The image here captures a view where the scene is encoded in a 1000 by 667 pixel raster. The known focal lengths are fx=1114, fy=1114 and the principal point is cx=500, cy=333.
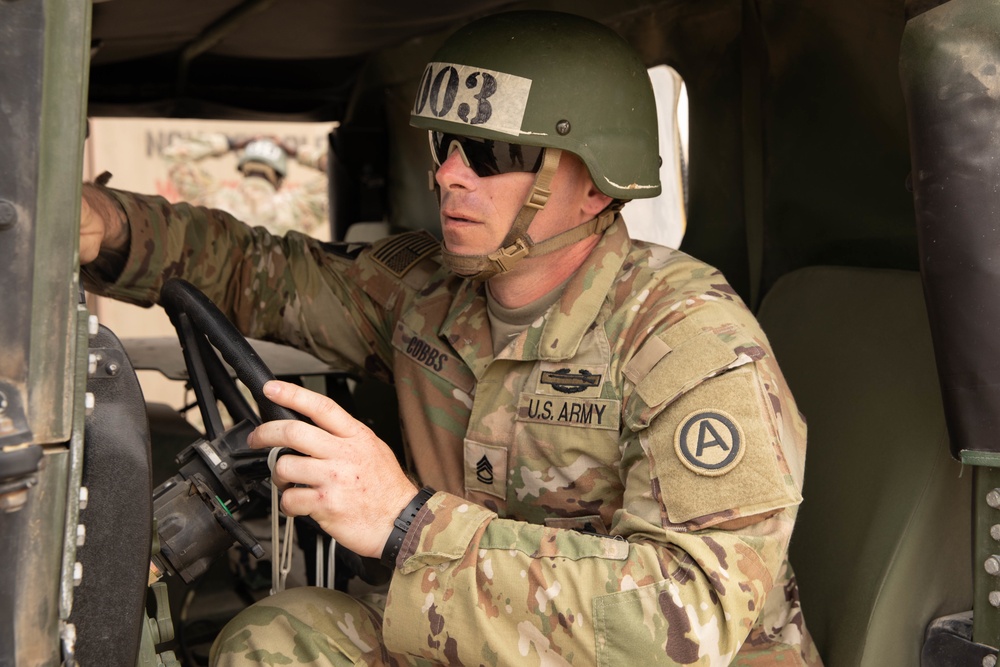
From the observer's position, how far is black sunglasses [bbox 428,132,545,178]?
6.36 ft

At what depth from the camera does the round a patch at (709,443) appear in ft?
5.15

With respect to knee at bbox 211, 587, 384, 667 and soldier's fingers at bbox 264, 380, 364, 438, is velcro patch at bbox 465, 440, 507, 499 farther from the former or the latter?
soldier's fingers at bbox 264, 380, 364, 438

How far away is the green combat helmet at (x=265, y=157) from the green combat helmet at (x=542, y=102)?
28.9 feet

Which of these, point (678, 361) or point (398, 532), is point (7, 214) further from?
point (678, 361)

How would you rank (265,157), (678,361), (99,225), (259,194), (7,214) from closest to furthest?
(7,214)
(678,361)
(99,225)
(265,157)
(259,194)

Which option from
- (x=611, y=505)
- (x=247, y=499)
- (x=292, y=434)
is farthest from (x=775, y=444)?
(x=247, y=499)

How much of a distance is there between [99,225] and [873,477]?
151 centimetres


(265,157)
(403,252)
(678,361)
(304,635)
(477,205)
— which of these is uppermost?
(265,157)

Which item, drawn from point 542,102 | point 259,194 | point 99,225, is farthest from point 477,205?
point 259,194

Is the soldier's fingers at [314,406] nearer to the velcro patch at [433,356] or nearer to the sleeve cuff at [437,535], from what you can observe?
the sleeve cuff at [437,535]

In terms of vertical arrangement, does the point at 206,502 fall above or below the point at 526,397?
below

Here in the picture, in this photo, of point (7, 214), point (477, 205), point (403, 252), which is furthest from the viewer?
point (403, 252)

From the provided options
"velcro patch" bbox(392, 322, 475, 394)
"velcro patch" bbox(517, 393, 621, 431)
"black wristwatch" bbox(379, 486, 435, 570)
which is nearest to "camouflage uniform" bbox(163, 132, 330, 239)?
"velcro patch" bbox(392, 322, 475, 394)

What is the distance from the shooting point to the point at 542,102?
1935 millimetres
